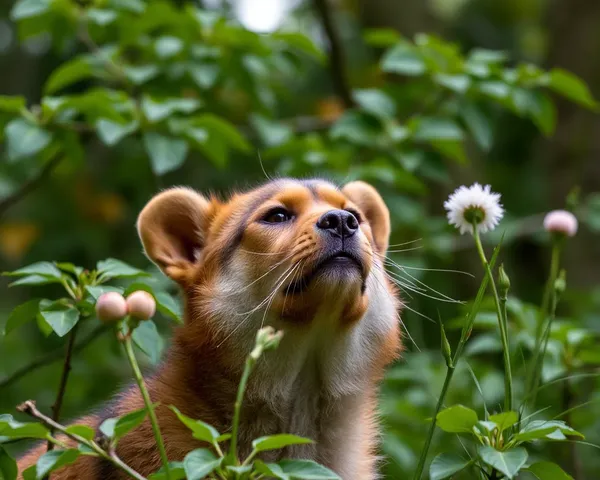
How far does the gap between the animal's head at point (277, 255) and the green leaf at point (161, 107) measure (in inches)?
30.4

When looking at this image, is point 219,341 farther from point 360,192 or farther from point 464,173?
point 464,173

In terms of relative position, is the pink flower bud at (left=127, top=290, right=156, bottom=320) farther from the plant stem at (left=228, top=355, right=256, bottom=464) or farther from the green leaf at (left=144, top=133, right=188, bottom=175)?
the green leaf at (left=144, top=133, right=188, bottom=175)

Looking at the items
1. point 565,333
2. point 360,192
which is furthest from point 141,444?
point 565,333

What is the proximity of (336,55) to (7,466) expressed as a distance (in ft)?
19.4

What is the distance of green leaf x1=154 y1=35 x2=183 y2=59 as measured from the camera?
6.80 meters

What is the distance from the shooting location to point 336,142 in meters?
7.30

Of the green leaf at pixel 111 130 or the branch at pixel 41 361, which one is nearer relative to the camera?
the branch at pixel 41 361

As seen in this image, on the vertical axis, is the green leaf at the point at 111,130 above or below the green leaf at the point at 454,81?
above

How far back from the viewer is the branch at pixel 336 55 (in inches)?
→ 339

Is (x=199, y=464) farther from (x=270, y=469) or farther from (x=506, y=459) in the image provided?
(x=506, y=459)

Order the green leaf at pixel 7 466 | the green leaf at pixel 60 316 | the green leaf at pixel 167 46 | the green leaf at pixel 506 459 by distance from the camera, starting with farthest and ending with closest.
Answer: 1. the green leaf at pixel 167 46
2. the green leaf at pixel 60 316
3. the green leaf at pixel 7 466
4. the green leaf at pixel 506 459

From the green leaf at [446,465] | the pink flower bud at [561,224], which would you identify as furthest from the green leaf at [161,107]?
the green leaf at [446,465]

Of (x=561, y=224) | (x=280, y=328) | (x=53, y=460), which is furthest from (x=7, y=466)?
(x=561, y=224)

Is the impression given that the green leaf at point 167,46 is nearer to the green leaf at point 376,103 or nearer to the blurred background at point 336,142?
the blurred background at point 336,142
